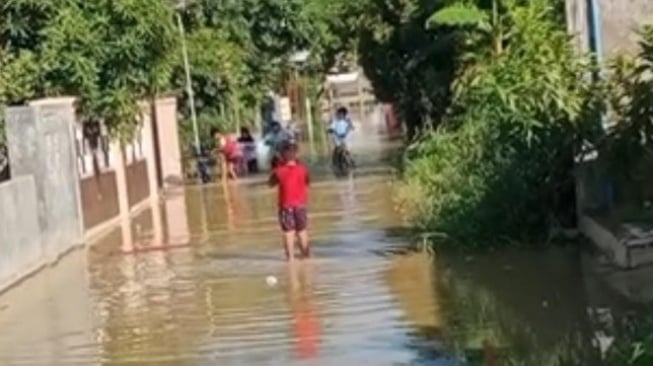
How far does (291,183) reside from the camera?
20266 millimetres

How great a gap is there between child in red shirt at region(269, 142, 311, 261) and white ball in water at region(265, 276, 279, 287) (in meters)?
1.63

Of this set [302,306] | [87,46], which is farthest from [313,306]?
[87,46]

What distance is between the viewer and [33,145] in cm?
2523

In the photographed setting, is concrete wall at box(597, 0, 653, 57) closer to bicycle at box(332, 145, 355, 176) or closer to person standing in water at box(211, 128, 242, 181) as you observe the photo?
bicycle at box(332, 145, 355, 176)

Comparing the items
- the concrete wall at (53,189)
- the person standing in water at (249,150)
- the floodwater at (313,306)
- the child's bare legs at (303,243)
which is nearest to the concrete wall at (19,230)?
the concrete wall at (53,189)

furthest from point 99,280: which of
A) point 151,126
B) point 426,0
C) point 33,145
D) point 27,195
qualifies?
point 151,126

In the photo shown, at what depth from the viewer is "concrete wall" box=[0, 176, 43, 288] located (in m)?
20.8

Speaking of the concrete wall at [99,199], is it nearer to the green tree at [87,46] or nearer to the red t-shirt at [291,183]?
the green tree at [87,46]

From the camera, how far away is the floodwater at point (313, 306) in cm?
1283

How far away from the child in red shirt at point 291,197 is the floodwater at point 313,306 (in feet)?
1.25

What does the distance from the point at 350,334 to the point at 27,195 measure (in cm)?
1029

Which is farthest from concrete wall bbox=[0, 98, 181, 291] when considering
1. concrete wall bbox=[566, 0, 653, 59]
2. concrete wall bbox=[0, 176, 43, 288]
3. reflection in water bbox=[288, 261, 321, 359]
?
concrete wall bbox=[566, 0, 653, 59]

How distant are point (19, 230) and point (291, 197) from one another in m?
3.83

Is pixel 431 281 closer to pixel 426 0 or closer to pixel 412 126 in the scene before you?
pixel 426 0
